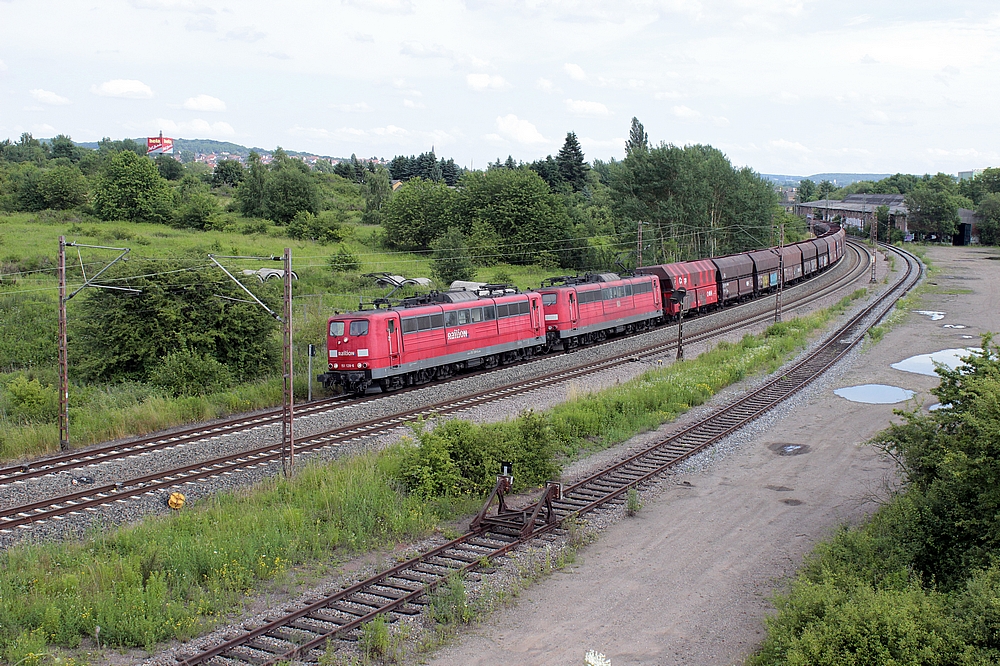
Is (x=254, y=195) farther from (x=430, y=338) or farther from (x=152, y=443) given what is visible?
(x=152, y=443)

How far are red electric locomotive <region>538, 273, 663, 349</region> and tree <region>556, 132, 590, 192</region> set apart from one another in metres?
72.8

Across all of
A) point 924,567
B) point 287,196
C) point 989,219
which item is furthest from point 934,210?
point 924,567

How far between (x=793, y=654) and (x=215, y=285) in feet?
82.3

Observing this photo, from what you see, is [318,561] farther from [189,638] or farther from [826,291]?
[826,291]

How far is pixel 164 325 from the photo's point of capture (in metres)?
27.5

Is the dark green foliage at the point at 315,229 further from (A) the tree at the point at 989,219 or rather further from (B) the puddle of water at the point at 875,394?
(A) the tree at the point at 989,219

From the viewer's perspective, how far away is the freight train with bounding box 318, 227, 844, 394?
25.8m

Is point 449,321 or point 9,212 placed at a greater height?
point 9,212

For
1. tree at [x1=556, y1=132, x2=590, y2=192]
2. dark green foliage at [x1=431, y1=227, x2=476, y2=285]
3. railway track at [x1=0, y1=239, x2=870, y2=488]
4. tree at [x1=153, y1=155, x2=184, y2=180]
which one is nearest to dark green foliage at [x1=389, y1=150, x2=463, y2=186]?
tree at [x1=556, y1=132, x2=590, y2=192]

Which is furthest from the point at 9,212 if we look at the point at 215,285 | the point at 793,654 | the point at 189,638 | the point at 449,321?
the point at 793,654

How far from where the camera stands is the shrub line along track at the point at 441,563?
9.76 m

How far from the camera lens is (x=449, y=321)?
28.5m

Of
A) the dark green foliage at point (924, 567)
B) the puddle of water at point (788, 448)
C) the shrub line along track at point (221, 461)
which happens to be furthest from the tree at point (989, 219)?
the dark green foliage at point (924, 567)

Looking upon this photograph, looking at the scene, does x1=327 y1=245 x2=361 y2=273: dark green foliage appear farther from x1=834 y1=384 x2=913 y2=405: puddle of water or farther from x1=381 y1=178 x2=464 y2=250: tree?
x1=834 y1=384 x2=913 y2=405: puddle of water
